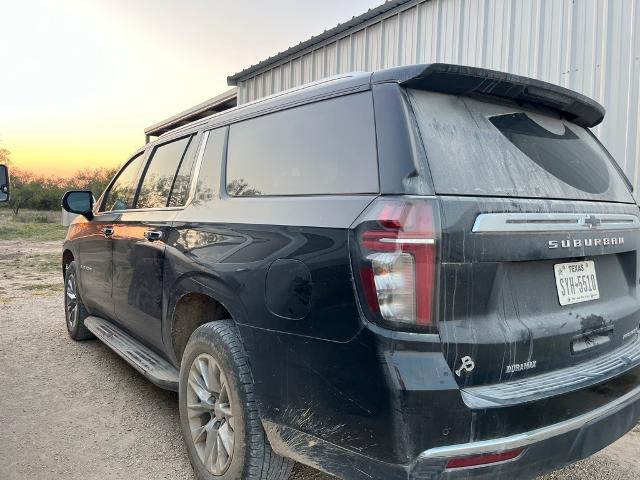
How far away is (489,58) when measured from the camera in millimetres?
6242

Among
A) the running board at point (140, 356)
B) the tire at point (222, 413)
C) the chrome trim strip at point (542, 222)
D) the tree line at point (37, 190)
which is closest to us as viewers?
the chrome trim strip at point (542, 222)

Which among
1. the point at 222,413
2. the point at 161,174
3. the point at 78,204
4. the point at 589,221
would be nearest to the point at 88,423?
the point at 222,413

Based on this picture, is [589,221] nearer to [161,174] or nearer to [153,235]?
[153,235]

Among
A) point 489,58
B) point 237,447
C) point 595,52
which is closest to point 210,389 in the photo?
point 237,447

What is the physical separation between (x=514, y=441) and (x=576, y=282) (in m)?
0.75

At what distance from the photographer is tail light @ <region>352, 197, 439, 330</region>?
1.71 m

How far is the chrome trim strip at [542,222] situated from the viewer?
5.95 ft

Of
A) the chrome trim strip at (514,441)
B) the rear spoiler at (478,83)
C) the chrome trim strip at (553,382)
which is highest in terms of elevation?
the rear spoiler at (478,83)

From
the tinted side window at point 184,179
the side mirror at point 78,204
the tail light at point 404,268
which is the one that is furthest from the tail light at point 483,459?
the side mirror at point 78,204

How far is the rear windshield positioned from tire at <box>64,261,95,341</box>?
4.15m

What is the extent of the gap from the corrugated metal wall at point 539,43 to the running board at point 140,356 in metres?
4.53

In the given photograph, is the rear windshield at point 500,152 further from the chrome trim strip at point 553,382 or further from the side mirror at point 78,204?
the side mirror at point 78,204

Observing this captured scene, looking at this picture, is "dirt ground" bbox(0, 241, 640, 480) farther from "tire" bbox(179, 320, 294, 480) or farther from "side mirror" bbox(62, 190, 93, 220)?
"side mirror" bbox(62, 190, 93, 220)

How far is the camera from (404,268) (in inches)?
67.7
